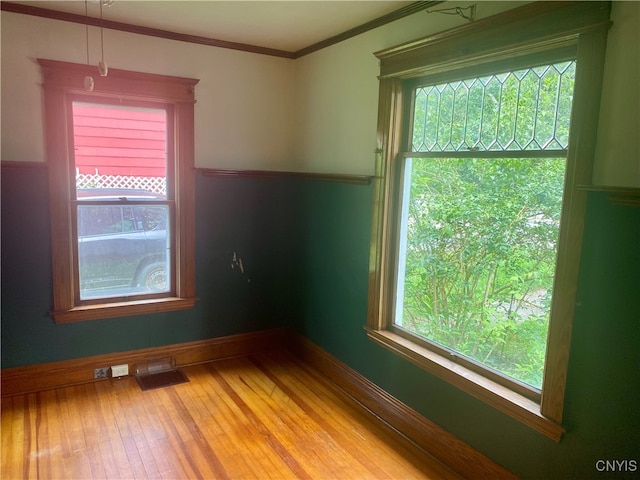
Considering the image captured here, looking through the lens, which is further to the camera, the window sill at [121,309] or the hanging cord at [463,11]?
the window sill at [121,309]

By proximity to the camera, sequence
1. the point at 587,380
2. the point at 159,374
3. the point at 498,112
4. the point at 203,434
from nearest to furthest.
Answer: the point at 587,380 < the point at 498,112 < the point at 203,434 < the point at 159,374

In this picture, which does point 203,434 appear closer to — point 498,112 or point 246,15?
point 498,112

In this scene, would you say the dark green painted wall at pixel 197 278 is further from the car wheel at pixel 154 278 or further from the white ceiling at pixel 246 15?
the white ceiling at pixel 246 15

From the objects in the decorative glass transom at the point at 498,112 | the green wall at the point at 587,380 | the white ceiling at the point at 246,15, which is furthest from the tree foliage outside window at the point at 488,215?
the white ceiling at the point at 246,15

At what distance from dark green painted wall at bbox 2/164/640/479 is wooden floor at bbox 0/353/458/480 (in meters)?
0.29

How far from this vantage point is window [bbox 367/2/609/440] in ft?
6.58

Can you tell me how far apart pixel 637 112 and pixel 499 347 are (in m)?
1.25

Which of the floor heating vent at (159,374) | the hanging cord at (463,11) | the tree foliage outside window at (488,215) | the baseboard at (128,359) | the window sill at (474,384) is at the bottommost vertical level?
the floor heating vent at (159,374)

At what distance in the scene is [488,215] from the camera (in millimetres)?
2424

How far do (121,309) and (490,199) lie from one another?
2686 mm

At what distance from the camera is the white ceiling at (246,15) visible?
2783mm

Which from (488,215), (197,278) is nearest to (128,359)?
(197,278)

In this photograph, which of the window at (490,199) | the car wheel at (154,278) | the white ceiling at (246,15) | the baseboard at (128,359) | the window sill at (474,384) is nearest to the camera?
the window at (490,199)

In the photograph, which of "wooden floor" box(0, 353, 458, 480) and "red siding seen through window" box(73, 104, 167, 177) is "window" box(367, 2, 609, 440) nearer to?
"wooden floor" box(0, 353, 458, 480)
